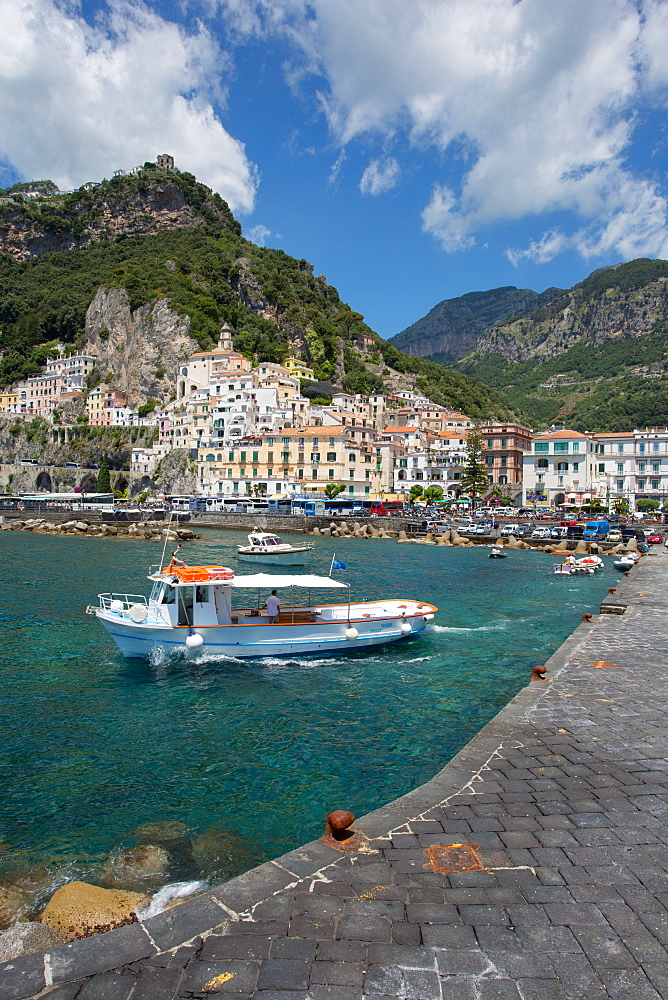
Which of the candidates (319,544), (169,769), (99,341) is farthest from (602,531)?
(99,341)

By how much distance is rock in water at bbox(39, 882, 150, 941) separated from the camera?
565cm

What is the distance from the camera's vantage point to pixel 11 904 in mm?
6641

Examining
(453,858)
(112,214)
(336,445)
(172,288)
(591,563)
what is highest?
(112,214)

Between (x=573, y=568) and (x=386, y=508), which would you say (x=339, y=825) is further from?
(x=386, y=508)

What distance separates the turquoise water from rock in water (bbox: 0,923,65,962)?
170 centimetres

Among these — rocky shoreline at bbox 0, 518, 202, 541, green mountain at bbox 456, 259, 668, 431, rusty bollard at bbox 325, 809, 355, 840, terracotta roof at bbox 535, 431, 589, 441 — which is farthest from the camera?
green mountain at bbox 456, 259, 668, 431

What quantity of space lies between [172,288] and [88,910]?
117 metres

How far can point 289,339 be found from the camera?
123625 millimetres

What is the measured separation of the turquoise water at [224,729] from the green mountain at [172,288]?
93.2 metres

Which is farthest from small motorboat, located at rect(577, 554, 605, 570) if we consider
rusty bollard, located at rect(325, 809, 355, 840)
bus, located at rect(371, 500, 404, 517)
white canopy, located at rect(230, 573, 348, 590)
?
rusty bollard, located at rect(325, 809, 355, 840)

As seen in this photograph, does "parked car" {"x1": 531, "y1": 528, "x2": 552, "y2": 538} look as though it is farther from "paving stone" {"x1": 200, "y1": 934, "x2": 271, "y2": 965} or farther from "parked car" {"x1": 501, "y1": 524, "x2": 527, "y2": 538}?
"paving stone" {"x1": 200, "y1": 934, "x2": 271, "y2": 965}

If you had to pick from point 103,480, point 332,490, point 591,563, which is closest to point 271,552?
point 591,563

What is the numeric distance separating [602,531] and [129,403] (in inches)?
3286

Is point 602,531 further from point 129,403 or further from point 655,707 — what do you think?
point 129,403
